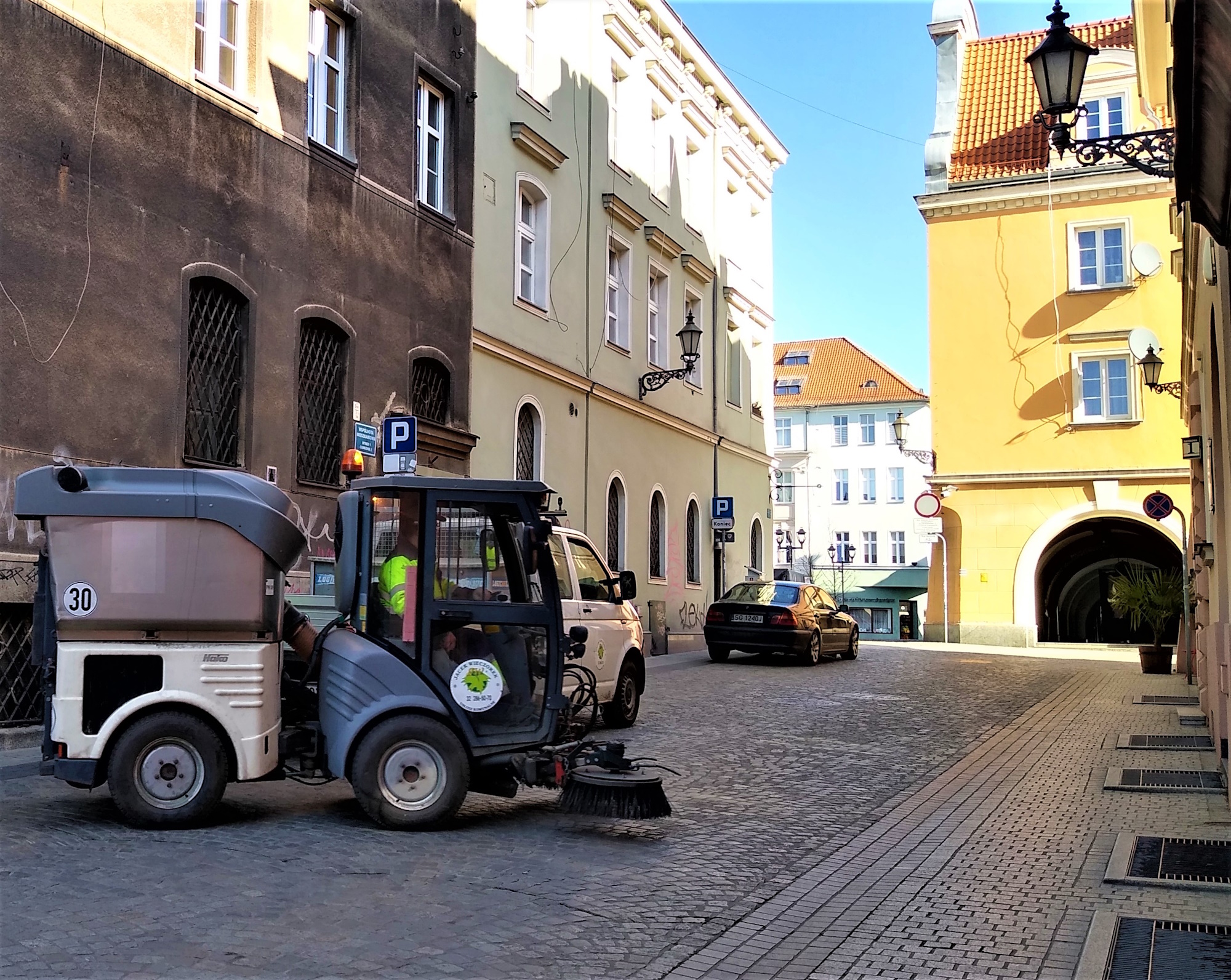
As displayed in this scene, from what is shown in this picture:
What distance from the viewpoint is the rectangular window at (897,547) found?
67.6 metres

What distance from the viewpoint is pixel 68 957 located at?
4930 mm

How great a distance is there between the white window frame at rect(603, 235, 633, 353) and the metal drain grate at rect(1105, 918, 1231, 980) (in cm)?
2062

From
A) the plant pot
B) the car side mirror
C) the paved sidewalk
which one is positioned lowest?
the paved sidewalk

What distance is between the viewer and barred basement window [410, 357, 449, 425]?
60.6 ft

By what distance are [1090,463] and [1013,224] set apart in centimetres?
663

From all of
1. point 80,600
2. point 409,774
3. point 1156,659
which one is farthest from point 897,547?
point 80,600

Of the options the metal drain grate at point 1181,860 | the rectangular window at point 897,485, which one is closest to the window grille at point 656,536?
the metal drain grate at point 1181,860

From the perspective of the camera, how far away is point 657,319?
28.9m

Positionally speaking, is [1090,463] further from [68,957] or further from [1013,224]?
[68,957]

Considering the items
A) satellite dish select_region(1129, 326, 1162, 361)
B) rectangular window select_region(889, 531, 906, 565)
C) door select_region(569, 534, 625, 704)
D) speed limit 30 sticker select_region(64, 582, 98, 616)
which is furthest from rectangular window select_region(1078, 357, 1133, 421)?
rectangular window select_region(889, 531, 906, 565)

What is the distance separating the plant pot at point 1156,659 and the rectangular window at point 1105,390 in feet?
36.5

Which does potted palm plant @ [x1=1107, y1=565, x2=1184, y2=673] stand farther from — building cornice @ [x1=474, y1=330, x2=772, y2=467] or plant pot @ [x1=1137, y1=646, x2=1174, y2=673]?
building cornice @ [x1=474, y1=330, x2=772, y2=467]

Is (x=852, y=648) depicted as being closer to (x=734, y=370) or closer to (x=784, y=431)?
(x=734, y=370)

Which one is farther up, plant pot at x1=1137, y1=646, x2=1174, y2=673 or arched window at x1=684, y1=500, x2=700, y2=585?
arched window at x1=684, y1=500, x2=700, y2=585
